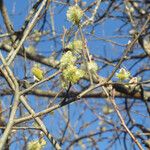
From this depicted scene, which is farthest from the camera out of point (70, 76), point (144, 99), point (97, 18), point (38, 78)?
point (97, 18)

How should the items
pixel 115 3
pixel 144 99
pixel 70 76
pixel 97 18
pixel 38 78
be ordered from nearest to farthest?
1. pixel 70 76
2. pixel 38 78
3. pixel 144 99
4. pixel 97 18
5. pixel 115 3

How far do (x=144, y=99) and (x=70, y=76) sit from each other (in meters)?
1.90

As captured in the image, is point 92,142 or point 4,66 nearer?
point 4,66

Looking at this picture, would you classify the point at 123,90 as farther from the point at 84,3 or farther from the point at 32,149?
the point at 32,149

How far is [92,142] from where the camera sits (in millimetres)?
3963

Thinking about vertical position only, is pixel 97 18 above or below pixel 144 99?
above

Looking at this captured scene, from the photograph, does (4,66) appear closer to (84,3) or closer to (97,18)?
(97,18)

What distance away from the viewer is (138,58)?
3.76m

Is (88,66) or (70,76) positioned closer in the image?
(70,76)

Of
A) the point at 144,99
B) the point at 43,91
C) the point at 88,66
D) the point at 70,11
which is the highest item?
the point at 43,91

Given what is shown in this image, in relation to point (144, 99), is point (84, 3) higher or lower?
higher

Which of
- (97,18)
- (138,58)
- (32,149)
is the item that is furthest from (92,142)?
(32,149)

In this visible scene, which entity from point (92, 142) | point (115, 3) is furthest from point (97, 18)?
point (92, 142)

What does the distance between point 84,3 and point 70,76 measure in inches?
112
